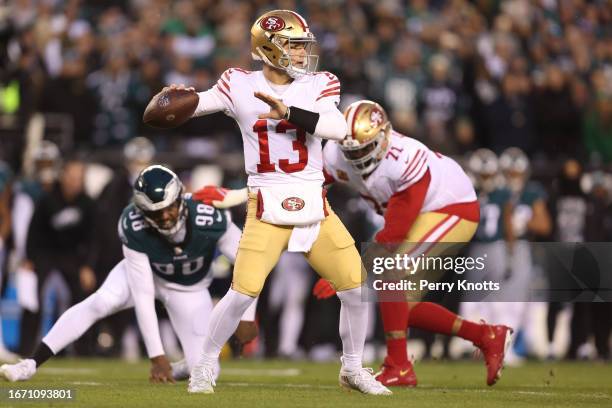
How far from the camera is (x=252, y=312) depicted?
7.75m

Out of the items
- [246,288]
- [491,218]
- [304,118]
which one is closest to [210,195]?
[246,288]

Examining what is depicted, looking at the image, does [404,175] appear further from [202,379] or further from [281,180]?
[202,379]

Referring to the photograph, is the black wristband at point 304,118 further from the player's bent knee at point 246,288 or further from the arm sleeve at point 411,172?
the arm sleeve at point 411,172

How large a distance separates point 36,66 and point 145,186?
6206 millimetres

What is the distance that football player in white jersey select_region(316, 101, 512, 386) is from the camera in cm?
797

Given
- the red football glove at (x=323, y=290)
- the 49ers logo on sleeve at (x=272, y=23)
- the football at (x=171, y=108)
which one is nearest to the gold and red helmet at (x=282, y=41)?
the 49ers logo on sleeve at (x=272, y=23)

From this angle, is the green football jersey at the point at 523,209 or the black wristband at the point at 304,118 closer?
the black wristband at the point at 304,118

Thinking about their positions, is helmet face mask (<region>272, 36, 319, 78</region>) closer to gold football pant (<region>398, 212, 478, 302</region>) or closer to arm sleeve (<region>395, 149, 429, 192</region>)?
arm sleeve (<region>395, 149, 429, 192</region>)

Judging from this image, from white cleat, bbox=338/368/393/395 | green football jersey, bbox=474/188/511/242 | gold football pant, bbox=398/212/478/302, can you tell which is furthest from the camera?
green football jersey, bbox=474/188/511/242

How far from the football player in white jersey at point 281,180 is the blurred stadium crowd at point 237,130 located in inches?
166

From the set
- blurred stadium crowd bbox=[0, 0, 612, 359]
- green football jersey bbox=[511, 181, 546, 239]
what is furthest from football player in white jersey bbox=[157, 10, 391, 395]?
green football jersey bbox=[511, 181, 546, 239]

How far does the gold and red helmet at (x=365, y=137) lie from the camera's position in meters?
8.06

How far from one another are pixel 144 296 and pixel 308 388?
106 cm

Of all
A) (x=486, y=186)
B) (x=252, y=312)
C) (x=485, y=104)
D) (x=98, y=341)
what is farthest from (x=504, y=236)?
(x=252, y=312)
